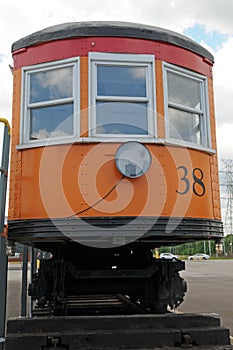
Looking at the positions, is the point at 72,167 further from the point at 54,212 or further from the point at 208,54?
the point at 208,54

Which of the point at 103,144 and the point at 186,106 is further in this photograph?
the point at 186,106

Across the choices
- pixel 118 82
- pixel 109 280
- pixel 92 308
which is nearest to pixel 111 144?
pixel 118 82

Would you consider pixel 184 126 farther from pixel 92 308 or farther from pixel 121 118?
pixel 92 308

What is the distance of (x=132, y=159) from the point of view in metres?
4.51

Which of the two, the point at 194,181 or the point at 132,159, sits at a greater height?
the point at 132,159

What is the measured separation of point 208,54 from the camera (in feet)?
18.1

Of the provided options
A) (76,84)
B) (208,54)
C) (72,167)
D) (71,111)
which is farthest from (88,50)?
(208,54)

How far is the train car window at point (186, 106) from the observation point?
16.1ft

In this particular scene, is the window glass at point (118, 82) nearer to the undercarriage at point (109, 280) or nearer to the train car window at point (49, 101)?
the train car window at point (49, 101)

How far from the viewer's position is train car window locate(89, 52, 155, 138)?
4684 mm

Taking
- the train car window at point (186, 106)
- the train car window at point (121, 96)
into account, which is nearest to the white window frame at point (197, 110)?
the train car window at point (186, 106)

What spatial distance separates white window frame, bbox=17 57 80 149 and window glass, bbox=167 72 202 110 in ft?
3.67

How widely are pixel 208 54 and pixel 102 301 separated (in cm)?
438

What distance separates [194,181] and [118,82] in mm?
1458
